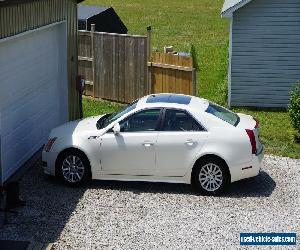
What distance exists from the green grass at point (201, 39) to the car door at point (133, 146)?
3657mm

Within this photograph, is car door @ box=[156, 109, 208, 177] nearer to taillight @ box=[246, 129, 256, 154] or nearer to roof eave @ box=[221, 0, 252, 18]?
taillight @ box=[246, 129, 256, 154]

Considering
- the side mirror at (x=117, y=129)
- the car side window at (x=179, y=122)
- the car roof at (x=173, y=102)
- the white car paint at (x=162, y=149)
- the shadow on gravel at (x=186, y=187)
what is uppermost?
the car roof at (x=173, y=102)

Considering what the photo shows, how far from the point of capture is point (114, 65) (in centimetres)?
1881

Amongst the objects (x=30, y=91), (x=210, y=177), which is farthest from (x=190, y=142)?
(x=30, y=91)

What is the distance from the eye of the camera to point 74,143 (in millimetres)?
11617

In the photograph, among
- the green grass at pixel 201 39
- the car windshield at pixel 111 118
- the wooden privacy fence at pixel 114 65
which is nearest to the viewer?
the car windshield at pixel 111 118

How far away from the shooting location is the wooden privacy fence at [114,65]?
725 inches

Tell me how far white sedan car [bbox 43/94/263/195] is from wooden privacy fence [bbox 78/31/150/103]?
22.0 ft

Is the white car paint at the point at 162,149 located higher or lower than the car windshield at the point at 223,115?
lower

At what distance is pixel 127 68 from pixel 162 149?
298 inches

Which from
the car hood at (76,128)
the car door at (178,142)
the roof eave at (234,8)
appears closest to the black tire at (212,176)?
the car door at (178,142)

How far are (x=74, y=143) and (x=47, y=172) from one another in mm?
797

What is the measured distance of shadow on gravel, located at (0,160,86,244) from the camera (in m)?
9.66

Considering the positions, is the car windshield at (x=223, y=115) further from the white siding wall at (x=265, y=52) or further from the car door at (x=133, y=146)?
the white siding wall at (x=265, y=52)
